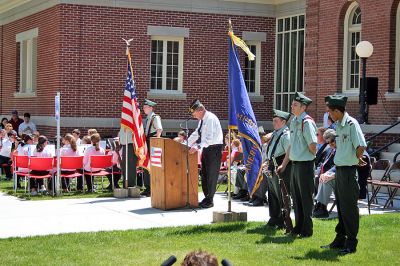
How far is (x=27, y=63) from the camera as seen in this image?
28297mm

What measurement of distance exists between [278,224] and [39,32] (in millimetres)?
16604

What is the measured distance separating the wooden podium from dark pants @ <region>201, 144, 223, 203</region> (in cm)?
23

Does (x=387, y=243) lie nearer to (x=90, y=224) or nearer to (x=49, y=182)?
(x=90, y=224)

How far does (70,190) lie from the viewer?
18.4 meters

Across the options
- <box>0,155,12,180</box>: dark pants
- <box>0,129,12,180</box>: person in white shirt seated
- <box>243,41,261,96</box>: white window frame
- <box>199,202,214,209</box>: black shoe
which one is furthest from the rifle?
<box>243,41,261,96</box>: white window frame

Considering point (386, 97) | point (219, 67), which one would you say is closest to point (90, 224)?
point (386, 97)

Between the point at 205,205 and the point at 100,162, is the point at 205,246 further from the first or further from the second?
the point at 100,162

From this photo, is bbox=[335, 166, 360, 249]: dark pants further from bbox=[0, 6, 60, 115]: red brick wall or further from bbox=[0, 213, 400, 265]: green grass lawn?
bbox=[0, 6, 60, 115]: red brick wall

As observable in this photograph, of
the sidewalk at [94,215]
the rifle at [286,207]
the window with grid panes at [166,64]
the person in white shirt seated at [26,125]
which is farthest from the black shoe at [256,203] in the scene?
the person in white shirt seated at [26,125]

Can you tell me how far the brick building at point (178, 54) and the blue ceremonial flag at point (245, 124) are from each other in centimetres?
969

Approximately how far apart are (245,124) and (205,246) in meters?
2.64

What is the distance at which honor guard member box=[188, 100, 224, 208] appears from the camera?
47.0 feet

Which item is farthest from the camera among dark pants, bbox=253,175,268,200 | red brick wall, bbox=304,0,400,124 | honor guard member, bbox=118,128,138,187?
red brick wall, bbox=304,0,400,124

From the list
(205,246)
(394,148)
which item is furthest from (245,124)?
(394,148)
